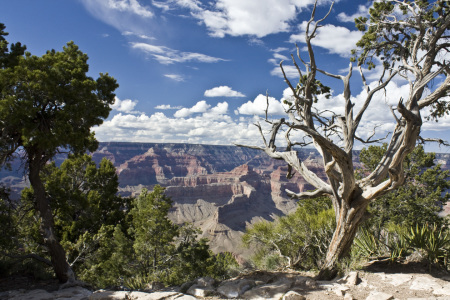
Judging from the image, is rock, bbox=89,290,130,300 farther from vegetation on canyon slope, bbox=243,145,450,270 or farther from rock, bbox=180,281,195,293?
vegetation on canyon slope, bbox=243,145,450,270

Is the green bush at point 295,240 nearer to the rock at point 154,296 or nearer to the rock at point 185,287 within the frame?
the rock at point 185,287

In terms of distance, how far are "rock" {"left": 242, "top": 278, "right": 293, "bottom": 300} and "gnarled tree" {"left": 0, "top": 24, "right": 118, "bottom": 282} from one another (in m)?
6.90

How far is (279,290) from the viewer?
6.89 m

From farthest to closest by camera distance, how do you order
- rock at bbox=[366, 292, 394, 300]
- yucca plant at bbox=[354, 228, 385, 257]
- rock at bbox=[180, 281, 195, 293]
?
yucca plant at bbox=[354, 228, 385, 257] < rock at bbox=[180, 281, 195, 293] < rock at bbox=[366, 292, 394, 300]

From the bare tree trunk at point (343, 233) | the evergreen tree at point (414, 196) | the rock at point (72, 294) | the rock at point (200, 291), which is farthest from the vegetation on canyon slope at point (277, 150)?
the evergreen tree at point (414, 196)

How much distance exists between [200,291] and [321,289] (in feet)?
9.65

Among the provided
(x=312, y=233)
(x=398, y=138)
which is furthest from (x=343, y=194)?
(x=312, y=233)

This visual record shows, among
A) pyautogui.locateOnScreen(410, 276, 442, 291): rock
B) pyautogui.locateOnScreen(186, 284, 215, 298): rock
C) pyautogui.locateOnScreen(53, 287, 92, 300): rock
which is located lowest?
pyautogui.locateOnScreen(53, 287, 92, 300): rock

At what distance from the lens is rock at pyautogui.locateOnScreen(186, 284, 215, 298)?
7258 mm

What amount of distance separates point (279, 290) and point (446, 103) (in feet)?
33.9

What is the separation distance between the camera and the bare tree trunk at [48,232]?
32.9 ft

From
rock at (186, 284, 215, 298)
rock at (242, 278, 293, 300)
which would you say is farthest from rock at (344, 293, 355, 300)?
rock at (186, 284, 215, 298)

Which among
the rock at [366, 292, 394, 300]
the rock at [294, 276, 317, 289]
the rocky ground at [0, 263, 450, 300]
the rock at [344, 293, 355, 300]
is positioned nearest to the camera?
the rock at [366, 292, 394, 300]

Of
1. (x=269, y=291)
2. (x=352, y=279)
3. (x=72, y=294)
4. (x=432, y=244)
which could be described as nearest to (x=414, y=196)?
(x=432, y=244)
